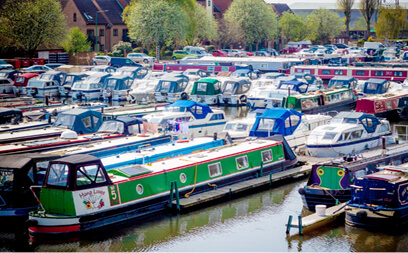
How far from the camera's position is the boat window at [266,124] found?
34.5 m

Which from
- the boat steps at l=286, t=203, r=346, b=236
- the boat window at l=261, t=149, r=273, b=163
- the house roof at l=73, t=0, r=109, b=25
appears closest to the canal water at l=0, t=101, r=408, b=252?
the boat steps at l=286, t=203, r=346, b=236

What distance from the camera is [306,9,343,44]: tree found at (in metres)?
132

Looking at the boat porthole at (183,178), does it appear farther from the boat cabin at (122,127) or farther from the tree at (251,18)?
the tree at (251,18)

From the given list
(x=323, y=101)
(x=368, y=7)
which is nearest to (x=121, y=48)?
(x=323, y=101)

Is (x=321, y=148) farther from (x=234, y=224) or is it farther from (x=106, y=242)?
(x=106, y=242)

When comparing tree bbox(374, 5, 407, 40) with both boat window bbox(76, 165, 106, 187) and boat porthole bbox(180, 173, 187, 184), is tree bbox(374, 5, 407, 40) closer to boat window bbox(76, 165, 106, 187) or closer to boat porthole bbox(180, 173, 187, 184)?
boat porthole bbox(180, 173, 187, 184)

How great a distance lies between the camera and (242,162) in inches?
1109

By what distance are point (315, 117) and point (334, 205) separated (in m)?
14.0

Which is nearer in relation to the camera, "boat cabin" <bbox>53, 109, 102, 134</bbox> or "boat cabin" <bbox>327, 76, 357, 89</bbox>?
"boat cabin" <bbox>53, 109, 102, 134</bbox>

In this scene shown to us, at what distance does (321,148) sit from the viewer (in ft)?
106

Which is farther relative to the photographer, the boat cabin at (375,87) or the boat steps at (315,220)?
the boat cabin at (375,87)

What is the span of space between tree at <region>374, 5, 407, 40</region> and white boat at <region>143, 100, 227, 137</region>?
9614 centimetres

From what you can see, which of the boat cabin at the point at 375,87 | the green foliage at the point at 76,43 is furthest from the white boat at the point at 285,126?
the green foliage at the point at 76,43

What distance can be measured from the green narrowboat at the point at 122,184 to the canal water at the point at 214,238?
0.53 metres
